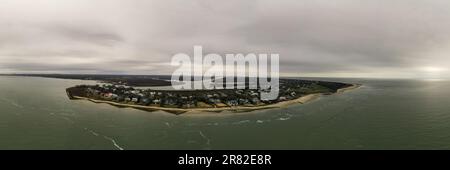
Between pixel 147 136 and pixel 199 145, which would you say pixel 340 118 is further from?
pixel 147 136

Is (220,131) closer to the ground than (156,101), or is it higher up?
closer to the ground

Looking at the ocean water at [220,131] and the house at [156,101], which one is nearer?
the ocean water at [220,131]

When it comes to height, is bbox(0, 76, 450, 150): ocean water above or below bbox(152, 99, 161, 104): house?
below

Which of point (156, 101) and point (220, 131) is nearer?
point (220, 131)

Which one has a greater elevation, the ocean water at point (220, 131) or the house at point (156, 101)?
the house at point (156, 101)

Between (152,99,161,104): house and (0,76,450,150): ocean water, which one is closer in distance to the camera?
(0,76,450,150): ocean water

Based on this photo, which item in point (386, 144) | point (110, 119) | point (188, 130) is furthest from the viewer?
point (110, 119)
